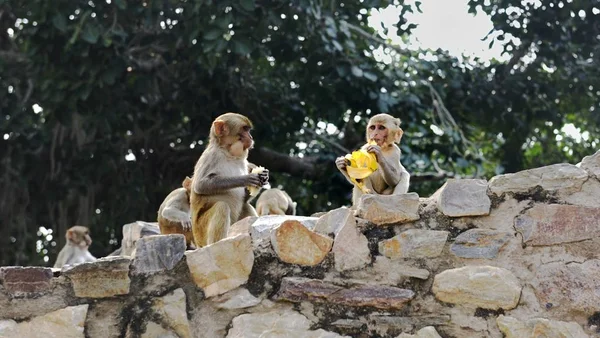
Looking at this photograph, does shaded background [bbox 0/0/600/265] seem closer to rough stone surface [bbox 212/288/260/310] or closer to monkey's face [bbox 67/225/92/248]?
monkey's face [bbox 67/225/92/248]

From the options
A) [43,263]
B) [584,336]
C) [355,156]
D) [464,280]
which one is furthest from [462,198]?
[43,263]

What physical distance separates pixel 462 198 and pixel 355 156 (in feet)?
6.24

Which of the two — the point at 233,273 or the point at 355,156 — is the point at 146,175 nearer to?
the point at 355,156

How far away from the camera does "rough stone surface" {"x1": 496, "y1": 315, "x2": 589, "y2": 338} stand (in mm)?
4953

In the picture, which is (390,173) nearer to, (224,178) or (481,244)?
(224,178)

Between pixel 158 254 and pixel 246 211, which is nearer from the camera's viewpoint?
pixel 158 254

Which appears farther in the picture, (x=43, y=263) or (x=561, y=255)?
(x=43, y=263)

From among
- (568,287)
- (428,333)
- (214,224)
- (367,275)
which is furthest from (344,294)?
(214,224)

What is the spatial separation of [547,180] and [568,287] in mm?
513

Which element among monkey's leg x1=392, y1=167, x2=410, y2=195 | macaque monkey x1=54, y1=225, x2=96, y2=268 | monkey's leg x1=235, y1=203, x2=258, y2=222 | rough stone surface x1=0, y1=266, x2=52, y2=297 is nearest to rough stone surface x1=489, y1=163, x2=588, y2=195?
rough stone surface x1=0, y1=266, x2=52, y2=297

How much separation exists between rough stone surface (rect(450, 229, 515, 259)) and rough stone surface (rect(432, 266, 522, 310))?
0.23ft

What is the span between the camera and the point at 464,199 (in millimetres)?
5188

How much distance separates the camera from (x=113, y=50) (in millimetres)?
12312

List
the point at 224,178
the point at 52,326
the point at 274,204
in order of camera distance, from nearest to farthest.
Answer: the point at 52,326
the point at 224,178
the point at 274,204
